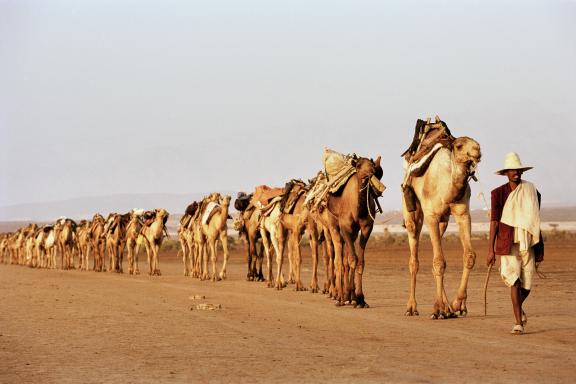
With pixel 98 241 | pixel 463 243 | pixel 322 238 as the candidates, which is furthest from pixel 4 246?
pixel 463 243

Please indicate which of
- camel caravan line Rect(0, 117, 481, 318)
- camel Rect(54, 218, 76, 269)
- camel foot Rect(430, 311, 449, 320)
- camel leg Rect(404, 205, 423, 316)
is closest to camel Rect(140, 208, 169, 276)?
camel caravan line Rect(0, 117, 481, 318)

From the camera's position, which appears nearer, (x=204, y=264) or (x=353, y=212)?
(x=353, y=212)

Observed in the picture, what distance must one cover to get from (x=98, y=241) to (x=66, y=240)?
6.00m

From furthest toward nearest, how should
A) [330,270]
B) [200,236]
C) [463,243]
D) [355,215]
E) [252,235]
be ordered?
[200,236] < [252,235] < [330,270] < [355,215] < [463,243]

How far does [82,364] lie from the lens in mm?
12211

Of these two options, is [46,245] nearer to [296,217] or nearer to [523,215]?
[296,217]

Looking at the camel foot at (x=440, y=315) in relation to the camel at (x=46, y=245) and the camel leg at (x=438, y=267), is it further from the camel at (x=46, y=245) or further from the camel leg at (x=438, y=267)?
the camel at (x=46, y=245)

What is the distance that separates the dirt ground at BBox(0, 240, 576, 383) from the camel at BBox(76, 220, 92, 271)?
28690 millimetres

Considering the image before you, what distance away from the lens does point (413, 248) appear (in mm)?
18203

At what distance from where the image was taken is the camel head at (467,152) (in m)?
16.9

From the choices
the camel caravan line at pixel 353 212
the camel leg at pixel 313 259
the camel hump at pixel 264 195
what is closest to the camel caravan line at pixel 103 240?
the camel caravan line at pixel 353 212

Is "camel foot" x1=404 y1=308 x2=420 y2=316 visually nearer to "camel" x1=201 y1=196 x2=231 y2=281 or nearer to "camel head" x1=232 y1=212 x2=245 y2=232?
"camel head" x1=232 y1=212 x2=245 y2=232

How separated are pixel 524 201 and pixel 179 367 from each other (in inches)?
200

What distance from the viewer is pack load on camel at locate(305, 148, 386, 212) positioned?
2059 centimetres
